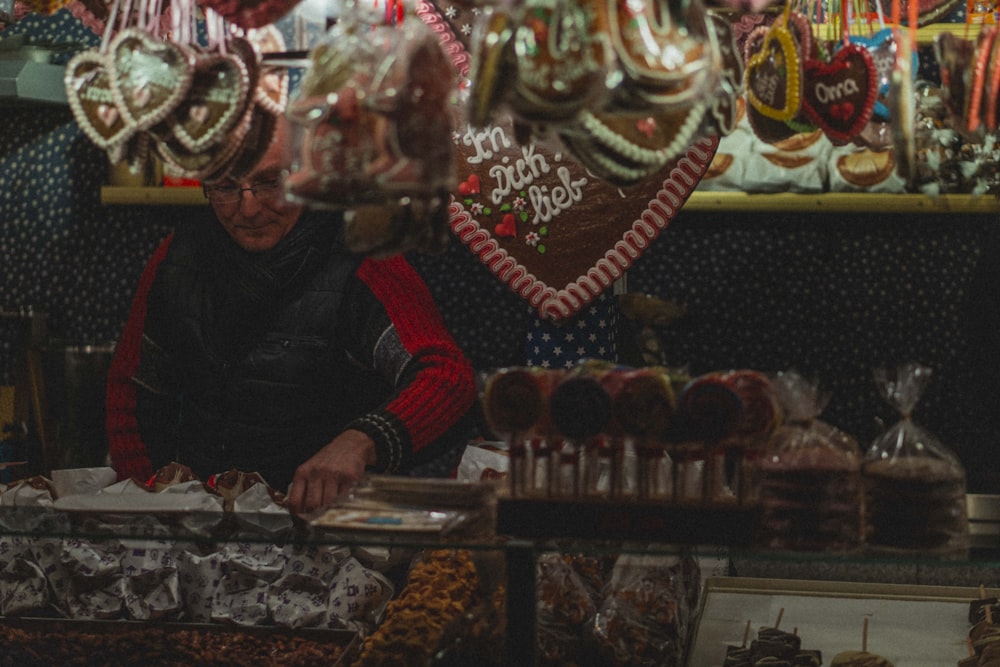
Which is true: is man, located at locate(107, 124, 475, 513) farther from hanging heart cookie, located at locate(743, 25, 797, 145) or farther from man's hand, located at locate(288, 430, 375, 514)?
hanging heart cookie, located at locate(743, 25, 797, 145)

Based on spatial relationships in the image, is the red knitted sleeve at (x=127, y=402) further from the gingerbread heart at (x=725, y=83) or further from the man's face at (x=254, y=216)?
the gingerbread heart at (x=725, y=83)

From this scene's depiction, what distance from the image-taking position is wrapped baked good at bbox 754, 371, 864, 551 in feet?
5.14

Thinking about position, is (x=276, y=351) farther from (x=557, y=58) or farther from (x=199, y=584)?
(x=557, y=58)

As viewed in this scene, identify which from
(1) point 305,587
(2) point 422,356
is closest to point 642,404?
(1) point 305,587

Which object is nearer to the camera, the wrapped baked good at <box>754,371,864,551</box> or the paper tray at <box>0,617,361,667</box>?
the wrapped baked good at <box>754,371,864,551</box>

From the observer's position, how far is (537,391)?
160cm

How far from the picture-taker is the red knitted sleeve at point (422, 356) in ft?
10.2

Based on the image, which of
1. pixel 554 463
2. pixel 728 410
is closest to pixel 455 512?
Result: pixel 554 463

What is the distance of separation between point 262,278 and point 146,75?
1.72 metres

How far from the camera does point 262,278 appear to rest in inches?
130

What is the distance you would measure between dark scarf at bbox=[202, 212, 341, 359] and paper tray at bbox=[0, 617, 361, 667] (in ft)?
4.48

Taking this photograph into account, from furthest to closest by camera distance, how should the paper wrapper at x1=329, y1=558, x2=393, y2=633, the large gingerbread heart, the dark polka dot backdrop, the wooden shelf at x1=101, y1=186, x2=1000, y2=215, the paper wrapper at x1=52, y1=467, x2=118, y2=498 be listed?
the dark polka dot backdrop, the wooden shelf at x1=101, y1=186, x2=1000, y2=215, the large gingerbread heart, the paper wrapper at x1=52, y1=467, x2=118, y2=498, the paper wrapper at x1=329, y1=558, x2=393, y2=633

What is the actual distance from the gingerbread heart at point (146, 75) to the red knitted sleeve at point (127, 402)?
1941 mm

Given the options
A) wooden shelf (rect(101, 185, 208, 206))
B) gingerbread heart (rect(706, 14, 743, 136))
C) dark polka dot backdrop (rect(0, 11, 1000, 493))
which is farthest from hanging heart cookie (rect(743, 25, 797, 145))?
wooden shelf (rect(101, 185, 208, 206))
